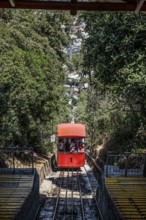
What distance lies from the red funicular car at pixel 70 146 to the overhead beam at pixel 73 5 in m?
22.4

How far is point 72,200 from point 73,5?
14830 mm

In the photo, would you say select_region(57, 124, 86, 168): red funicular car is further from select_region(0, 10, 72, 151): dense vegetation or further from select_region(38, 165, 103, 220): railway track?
select_region(0, 10, 72, 151): dense vegetation

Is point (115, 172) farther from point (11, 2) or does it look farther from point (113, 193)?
point (11, 2)

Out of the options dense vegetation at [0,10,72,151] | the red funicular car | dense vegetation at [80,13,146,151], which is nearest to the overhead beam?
dense vegetation at [80,13,146,151]

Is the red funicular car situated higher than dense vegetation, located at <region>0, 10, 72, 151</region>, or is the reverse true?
→ dense vegetation, located at <region>0, 10, 72, 151</region>

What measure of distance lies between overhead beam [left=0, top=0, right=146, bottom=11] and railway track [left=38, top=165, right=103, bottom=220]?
11.0 meters

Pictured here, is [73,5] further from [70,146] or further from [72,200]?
[70,146]

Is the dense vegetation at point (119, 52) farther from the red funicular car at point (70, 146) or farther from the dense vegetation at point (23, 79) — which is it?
the red funicular car at point (70, 146)

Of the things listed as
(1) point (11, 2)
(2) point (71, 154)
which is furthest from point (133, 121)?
(1) point (11, 2)

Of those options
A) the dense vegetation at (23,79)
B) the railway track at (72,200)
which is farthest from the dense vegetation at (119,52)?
the dense vegetation at (23,79)

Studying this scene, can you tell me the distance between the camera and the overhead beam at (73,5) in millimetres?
8125

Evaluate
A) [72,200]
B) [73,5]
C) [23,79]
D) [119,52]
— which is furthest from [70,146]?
[73,5]

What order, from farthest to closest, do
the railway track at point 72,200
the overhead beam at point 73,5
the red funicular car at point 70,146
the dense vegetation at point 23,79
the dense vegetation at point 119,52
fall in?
the red funicular car at point 70,146 < the dense vegetation at point 23,79 < the dense vegetation at point 119,52 < the railway track at point 72,200 < the overhead beam at point 73,5

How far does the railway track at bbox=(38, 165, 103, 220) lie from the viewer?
1780cm
